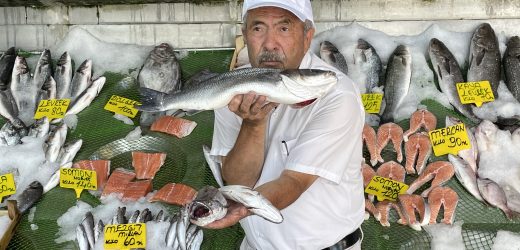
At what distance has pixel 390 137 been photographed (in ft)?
12.1

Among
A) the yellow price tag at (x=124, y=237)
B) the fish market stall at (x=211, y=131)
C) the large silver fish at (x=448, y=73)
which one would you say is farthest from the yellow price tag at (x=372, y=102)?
the yellow price tag at (x=124, y=237)

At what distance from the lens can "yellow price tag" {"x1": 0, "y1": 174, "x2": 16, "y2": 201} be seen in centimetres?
358

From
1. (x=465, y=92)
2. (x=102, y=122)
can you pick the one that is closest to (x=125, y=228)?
(x=102, y=122)

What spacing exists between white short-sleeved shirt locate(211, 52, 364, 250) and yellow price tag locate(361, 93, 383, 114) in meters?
1.71

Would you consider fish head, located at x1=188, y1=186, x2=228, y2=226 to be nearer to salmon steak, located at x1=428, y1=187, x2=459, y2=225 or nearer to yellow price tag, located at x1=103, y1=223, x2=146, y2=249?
yellow price tag, located at x1=103, y1=223, x2=146, y2=249

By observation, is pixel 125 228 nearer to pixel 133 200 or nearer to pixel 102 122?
pixel 133 200

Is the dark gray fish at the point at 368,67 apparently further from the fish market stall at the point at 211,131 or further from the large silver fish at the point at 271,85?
the large silver fish at the point at 271,85

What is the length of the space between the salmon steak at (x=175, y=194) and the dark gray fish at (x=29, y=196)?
0.74 metres

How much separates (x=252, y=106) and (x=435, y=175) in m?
1.90

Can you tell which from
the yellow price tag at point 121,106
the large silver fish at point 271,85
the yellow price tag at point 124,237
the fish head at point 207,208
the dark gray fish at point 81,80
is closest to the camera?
the fish head at point 207,208

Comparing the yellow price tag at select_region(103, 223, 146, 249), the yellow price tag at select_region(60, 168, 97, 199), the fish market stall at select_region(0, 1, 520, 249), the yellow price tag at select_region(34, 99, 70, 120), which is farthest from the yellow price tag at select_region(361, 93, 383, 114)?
the yellow price tag at select_region(34, 99, 70, 120)

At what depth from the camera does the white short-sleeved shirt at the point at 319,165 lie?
203 centimetres

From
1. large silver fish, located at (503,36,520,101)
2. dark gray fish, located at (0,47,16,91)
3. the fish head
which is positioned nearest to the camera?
the fish head

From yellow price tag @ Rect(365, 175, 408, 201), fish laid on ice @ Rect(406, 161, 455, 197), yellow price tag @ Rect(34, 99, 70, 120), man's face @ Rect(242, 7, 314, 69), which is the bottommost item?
yellow price tag @ Rect(365, 175, 408, 201)
